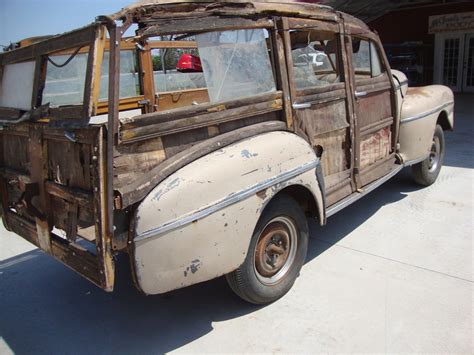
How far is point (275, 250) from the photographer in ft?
10.4

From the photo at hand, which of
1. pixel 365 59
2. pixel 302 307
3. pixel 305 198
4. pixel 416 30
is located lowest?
pixel 302 307

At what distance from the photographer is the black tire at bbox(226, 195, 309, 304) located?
2.89m

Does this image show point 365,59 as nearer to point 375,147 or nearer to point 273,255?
point 375,147

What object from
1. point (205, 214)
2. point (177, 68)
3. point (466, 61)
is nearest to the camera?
point (205, 214)

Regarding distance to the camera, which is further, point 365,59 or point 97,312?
point 365,59

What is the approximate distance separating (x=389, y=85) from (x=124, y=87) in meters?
2.84

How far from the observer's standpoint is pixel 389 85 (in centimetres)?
474

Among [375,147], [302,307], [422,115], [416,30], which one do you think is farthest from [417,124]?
[416,30]

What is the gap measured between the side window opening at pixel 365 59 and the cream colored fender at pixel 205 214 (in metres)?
1.98

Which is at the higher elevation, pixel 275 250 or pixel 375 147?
pixel 375 147

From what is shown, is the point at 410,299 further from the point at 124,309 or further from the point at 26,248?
the point at 26,248

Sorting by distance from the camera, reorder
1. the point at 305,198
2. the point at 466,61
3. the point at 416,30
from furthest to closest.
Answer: the point at 416,30, the point at 466,61, the point at 305,198

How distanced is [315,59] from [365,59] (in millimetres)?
804

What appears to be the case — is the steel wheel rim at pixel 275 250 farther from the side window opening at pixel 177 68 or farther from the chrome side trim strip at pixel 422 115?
the chrome side trim strip at pixel 422 115
